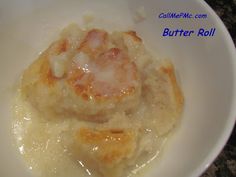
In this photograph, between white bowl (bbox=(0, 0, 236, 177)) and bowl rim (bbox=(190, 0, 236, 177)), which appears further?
white bowl (bbox=(0, 0, 236, 177))

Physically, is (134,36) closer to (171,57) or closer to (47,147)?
(171,57)

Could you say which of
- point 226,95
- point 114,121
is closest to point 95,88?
point 114,121

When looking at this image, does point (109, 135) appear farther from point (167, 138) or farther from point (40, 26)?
point (40, 26)

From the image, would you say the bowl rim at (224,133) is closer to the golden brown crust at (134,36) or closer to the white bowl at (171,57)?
the white bowl at (171,57)

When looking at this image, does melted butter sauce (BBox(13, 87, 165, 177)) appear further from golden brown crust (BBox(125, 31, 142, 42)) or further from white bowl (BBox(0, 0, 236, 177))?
golden brown crust (BBox(125, 31, 142, 42))

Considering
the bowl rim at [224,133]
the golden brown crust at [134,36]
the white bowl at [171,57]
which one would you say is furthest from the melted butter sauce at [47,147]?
the golden brown crust at [134,36]

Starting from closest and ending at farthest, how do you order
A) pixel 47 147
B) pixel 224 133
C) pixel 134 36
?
pixel 224 133, pixel 47 147, pixel 134 36

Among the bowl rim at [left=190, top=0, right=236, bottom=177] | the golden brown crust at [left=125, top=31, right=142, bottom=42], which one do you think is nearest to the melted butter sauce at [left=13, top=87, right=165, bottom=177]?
the bowl rim at [left=190, top=0, right=236, bottom=177]

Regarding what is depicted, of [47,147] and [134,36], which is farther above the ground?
[134,36]

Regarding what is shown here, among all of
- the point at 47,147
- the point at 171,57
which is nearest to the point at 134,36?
the point at 171,57
